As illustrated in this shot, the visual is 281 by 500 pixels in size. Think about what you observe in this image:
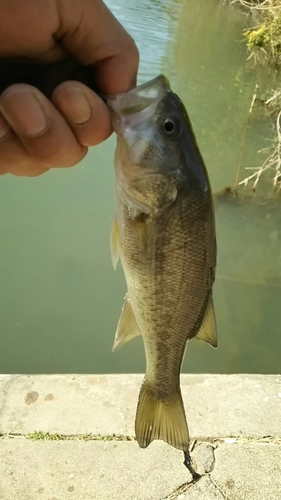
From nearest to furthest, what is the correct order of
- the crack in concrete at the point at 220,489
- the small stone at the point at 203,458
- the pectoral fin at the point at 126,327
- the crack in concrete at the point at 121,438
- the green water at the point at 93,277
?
the pectoral fin at the point at 126,327 → the crack in concrete at the point at 220,489 → the small stone at the point at 203,458 → the crack in concrete at the point at 121,438 → the green water at the point at 93,277

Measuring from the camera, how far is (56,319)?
4820 mm

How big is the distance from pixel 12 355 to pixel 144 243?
3.26m

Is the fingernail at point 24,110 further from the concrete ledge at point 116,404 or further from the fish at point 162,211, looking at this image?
the concrete ledge at point 116,404

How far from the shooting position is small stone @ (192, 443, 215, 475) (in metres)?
2.62

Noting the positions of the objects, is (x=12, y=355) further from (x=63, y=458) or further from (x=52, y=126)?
(x=52, y=126)

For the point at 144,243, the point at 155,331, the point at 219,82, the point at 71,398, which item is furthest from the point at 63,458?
the point at 219,82

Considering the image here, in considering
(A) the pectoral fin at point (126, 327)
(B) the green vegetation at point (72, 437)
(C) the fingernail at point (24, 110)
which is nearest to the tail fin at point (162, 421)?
(A) the pectoral fin at point (126, 327)

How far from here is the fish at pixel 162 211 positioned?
153 cm

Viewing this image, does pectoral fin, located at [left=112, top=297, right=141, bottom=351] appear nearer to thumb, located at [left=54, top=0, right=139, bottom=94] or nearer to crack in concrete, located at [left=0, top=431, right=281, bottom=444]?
thumb, located at [left=54, top=0, right=139, bottom=94]

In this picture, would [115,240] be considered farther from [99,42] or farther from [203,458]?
[203,458]

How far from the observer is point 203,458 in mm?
2666

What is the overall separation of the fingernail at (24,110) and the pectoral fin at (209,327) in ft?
2.67

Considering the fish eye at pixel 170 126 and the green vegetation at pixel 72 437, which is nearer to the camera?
the fish eye at pixel 170 126

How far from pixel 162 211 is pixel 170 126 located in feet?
0.88
